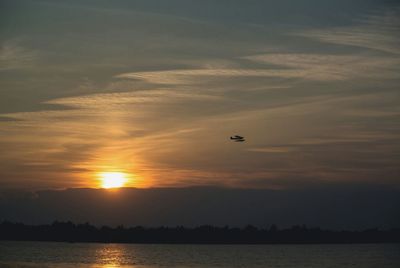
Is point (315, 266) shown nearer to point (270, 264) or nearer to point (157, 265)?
point (270, 264)

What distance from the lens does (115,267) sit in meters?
137

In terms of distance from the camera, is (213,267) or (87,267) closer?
(87,267)

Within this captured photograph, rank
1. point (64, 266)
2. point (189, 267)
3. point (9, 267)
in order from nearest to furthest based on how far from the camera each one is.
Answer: point (9, 267)
point (64, 266)
point (189, 267)

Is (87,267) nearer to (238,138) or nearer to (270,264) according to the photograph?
(270,264)

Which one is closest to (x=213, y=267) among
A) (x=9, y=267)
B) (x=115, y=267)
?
(x=115, y=267)

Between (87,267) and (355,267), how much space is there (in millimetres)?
51019

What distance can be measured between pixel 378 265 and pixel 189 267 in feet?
127

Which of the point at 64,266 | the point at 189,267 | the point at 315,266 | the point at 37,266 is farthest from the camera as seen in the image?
the point at 315,266

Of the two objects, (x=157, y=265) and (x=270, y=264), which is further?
(x=270, y=264)

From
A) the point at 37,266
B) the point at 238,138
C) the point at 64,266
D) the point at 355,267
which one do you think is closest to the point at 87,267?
the point at 64,266

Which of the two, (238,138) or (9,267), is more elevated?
(238,138)

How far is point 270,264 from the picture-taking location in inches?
6033

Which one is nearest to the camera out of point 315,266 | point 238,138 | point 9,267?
point 238,138

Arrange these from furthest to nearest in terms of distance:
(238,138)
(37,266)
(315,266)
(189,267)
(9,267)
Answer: (315,266) < (189,267) < (37,266) < (9,267) < (238,138)
